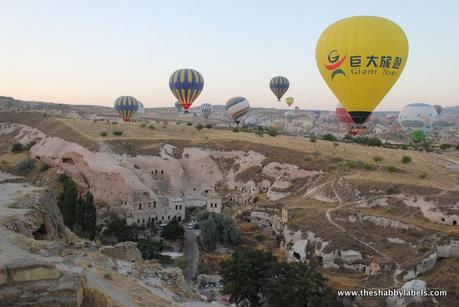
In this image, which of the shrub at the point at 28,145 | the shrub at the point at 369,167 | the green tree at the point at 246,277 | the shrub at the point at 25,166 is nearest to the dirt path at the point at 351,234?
the shrub at the point at 369,167

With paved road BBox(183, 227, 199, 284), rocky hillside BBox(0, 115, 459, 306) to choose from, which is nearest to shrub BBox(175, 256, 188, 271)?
paved road BBox(183, 227, 199, 284)

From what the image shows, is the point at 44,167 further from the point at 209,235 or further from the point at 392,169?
the point at 392,169

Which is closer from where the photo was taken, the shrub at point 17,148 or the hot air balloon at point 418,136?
the shrub at point 17,148

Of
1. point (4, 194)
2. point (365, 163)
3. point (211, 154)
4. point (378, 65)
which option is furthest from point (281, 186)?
point (4, 194)

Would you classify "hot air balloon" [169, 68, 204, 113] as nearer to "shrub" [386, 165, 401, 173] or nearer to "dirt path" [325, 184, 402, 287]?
"dirt path" [325, 184, 402, 287]

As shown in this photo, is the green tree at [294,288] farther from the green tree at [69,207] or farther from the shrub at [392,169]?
the shrub at [392,169]

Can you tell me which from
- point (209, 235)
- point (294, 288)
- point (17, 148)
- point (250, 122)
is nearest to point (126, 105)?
point (17, 148)

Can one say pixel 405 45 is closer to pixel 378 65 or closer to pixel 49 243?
pixel 378 65
